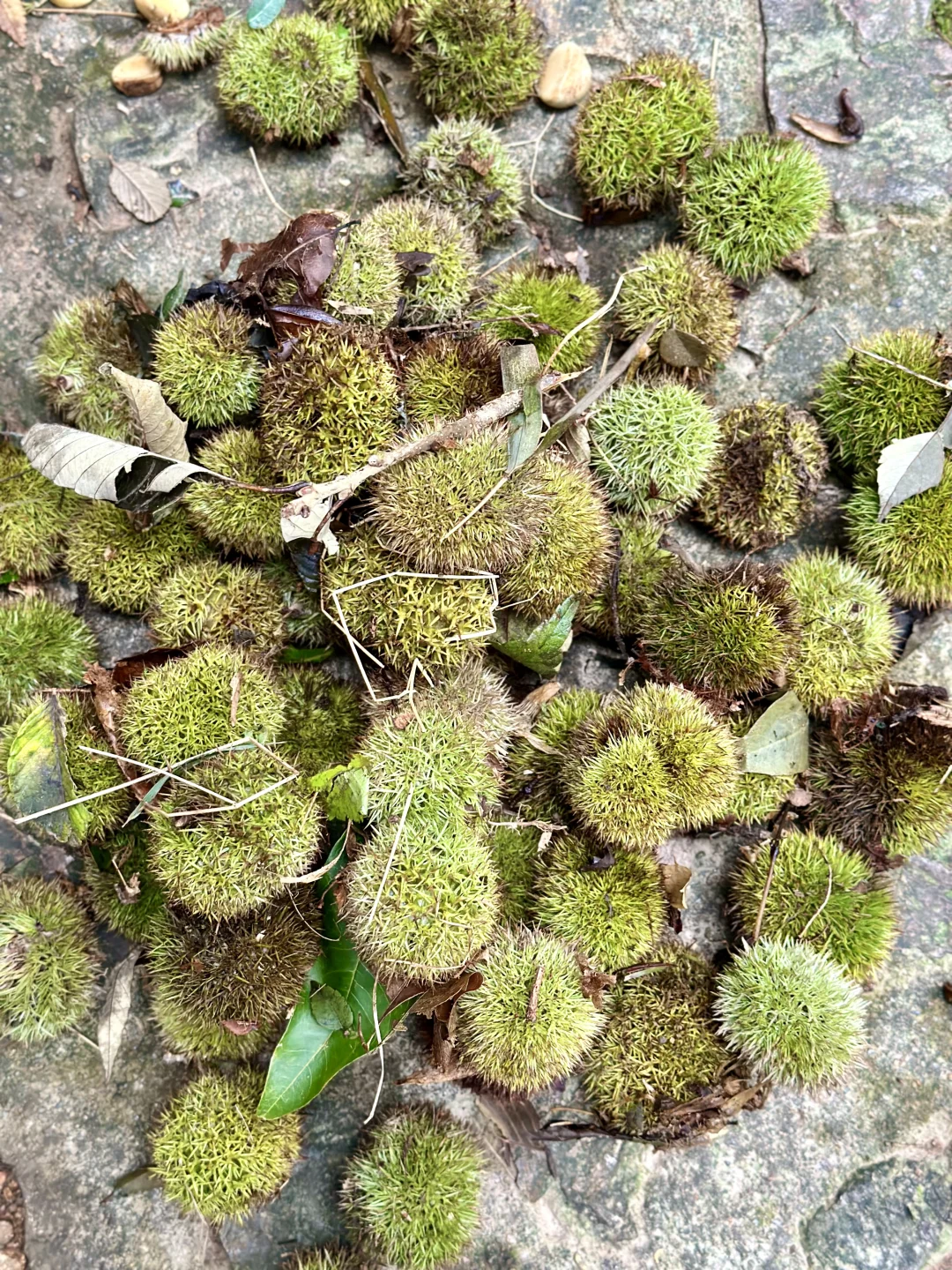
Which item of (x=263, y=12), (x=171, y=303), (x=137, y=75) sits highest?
(x=263, y=12)

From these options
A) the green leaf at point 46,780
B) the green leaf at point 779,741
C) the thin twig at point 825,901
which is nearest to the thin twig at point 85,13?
the green leaf at point 46,780

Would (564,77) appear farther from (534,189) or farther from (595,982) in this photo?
(595,982)

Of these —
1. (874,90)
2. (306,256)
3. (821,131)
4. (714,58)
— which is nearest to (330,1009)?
(306,256)

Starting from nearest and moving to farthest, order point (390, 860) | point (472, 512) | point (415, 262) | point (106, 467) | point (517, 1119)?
point (390, 860) → point (472, 512) → point (106, 467) → point (415, 262) → point (517, 1119)

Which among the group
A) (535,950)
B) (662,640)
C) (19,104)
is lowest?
(535,950)

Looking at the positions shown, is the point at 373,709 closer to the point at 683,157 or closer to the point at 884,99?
the point at 683,157

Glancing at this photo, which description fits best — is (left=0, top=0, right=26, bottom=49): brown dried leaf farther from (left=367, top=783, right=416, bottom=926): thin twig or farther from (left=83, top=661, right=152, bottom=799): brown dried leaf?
(left=367, top=783, right=416, bottom=926): thin twig

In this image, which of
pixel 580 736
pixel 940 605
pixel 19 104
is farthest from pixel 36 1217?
→ pixel 19 104
